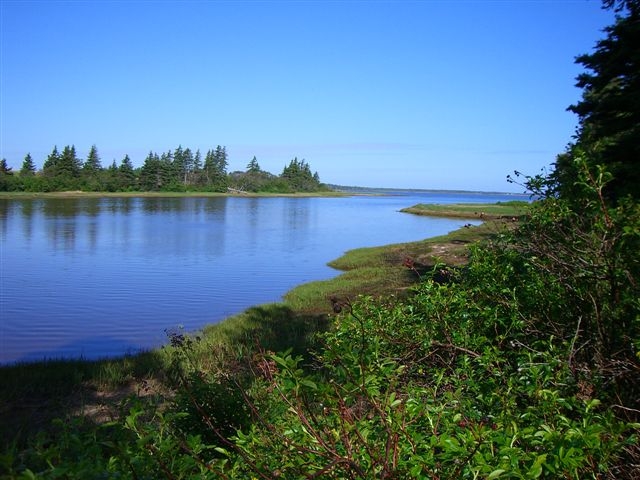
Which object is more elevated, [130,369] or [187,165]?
[187,165]

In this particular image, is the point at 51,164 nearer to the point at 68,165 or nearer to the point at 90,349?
the point at 68,165

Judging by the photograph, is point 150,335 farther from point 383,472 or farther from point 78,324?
point 383,472

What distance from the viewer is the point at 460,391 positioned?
8.61ft

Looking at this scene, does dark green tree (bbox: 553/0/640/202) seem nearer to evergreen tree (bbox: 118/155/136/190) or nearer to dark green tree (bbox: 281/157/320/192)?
evergreen tree (bbox: 118/155/136/190)

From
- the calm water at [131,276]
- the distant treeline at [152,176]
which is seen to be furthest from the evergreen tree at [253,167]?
the calm water at [131,276]

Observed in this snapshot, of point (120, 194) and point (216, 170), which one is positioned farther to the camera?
point (216, 170)

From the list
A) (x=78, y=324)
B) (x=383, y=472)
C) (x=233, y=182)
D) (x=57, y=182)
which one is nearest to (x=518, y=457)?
(x=383, y=472)

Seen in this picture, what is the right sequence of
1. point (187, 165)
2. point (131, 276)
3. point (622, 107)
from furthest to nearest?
point (187, 165)
point (131, 276)
point (622, 107)

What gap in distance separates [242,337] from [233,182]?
114 meters

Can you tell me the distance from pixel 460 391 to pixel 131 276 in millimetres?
20102

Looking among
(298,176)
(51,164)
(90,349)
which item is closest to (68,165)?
(51,164)

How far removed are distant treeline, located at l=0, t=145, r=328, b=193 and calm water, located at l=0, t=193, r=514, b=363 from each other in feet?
150

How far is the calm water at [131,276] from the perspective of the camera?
1340 centimetres

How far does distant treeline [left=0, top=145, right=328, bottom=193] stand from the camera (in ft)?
280
